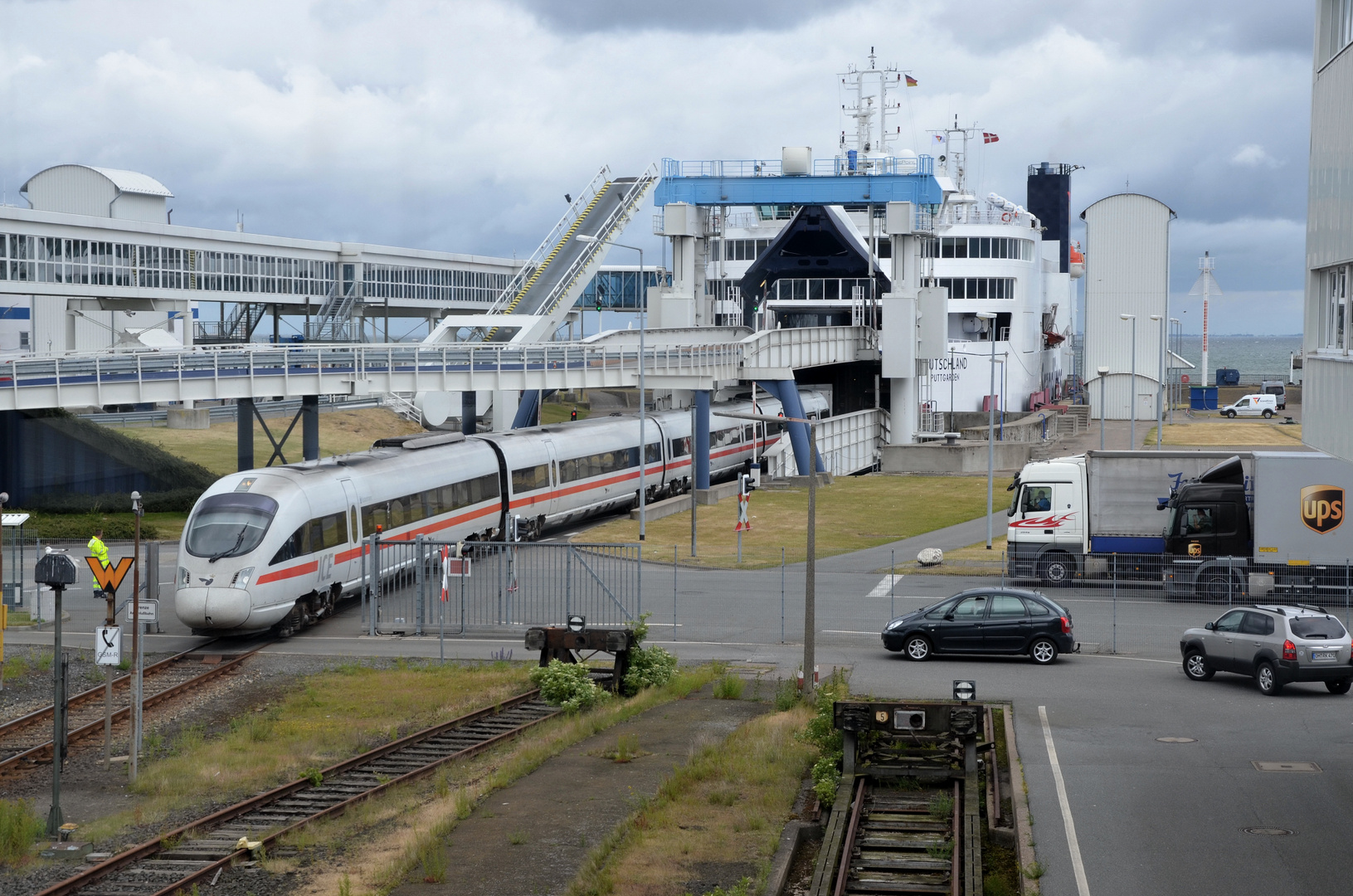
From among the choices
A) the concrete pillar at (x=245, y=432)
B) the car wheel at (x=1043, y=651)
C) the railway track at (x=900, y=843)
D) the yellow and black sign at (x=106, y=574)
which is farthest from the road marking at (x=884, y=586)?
the concrete pillar at (x=245, y=432)

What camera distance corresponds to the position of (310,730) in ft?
67.4

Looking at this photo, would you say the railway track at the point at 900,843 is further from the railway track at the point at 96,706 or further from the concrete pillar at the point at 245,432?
the concrete pillar at the point at 245,432

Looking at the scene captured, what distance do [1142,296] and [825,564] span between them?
60.6 m

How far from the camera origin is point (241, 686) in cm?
2362

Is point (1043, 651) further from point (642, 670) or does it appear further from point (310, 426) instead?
point (310, 426)

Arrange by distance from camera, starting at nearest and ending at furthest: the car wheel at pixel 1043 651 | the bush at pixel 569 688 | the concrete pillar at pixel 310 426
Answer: the bush at pixel 569 688
the car wheel at pixel 1043 651
the concrete pillar at pixel 310 426

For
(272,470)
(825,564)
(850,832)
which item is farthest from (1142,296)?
(850,832)

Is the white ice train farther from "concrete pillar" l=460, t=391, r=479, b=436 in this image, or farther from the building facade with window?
the building facade with window

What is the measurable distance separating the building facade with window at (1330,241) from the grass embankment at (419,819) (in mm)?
10568

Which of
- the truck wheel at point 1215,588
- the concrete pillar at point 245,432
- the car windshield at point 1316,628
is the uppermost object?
the concrete pillar at point 245,432

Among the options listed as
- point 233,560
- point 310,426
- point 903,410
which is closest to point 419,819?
point 233,560

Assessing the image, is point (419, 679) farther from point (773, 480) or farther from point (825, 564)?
point (773, 480)

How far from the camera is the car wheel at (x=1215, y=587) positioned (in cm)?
3131

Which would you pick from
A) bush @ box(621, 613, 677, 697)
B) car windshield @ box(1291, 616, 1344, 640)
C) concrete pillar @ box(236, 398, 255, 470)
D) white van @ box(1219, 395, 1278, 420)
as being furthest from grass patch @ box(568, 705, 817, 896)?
white van @ box(1219, 395, 1278, 420)
